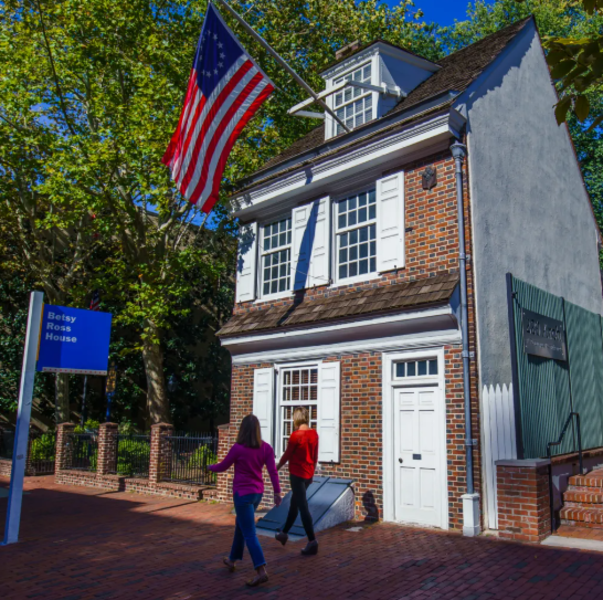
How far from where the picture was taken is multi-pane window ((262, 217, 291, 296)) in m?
12.8

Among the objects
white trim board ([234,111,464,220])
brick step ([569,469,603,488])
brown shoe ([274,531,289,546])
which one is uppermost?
white trim board ([234,111,464,220])

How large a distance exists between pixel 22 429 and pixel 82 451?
28.8ft

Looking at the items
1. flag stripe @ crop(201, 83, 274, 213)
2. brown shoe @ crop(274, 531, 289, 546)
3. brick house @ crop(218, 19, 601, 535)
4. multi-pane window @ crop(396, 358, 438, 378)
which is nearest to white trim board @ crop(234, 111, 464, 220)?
brick house @ crop(218, 19, 601, 535)

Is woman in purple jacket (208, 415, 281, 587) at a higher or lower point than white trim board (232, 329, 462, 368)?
lower

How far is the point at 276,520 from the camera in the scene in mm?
9156

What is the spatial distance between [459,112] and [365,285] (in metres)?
3.37

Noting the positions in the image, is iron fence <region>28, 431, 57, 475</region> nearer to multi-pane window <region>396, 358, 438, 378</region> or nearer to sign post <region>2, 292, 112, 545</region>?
sign post <region>2, 292, 112, 545</region>

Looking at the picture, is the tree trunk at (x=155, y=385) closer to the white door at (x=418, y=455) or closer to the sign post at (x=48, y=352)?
the sign post at (x=48, y=352)

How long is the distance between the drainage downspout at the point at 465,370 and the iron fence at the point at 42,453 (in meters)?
15.0

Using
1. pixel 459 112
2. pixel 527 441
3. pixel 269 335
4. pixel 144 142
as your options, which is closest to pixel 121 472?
pixel 269 335

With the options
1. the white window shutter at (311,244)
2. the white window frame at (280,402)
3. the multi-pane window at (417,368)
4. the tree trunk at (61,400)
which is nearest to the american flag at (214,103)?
the white window shutter at (311,244)

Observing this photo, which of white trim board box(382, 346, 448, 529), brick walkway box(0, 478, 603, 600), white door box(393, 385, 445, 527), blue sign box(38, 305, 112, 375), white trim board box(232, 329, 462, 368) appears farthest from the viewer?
blue sign box(38, 305, 112, 375)

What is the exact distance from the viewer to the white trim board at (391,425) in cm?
896

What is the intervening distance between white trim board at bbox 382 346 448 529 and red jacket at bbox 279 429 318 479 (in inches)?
82.6
